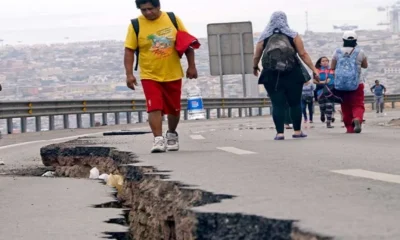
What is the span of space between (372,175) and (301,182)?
563 mm

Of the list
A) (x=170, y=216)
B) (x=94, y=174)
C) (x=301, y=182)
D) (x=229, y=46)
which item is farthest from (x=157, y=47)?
(x=229, y=46)

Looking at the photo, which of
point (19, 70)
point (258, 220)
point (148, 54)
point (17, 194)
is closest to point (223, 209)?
point (258, 220)

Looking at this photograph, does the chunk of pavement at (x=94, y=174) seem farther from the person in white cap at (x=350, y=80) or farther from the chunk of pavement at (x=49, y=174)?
the person in white cap at (x=350, y=80)

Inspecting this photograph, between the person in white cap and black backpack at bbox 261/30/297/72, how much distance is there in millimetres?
Result: 3041

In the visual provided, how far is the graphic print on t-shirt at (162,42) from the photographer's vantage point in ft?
37.3

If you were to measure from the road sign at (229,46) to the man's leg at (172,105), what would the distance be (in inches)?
1194

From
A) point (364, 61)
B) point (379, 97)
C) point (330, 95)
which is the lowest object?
point (379, 97)

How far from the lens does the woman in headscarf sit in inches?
567

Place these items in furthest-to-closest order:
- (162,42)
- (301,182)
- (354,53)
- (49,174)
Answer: (354,53) < (49,174) < (162,42) < (301,182)

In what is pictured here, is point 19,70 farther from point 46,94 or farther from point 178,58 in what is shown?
point 178,58

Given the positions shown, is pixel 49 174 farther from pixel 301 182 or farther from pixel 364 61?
pixel 364 61

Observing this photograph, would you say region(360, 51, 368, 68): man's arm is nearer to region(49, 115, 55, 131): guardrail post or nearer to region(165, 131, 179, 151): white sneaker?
region(165, 131, 179, 151): white sneaker

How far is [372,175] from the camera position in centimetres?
718

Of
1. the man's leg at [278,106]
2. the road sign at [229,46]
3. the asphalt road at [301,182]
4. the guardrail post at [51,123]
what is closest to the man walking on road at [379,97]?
the road sign at [229,46]
